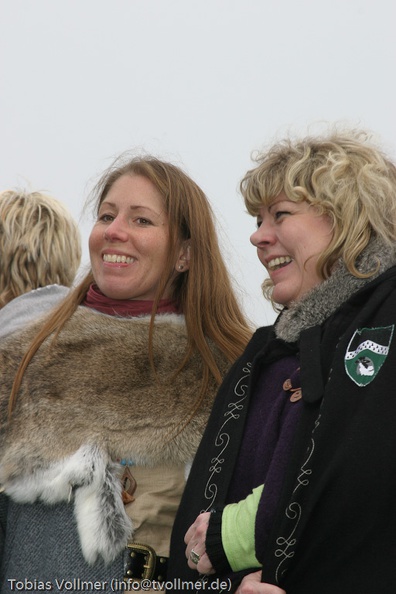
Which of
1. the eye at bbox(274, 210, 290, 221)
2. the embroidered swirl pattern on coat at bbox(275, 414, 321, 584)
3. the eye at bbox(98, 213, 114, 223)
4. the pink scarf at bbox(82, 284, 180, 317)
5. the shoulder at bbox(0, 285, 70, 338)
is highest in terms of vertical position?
the eye at bbox(274, 210, 290, 221)

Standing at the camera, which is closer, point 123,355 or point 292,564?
point 292,564

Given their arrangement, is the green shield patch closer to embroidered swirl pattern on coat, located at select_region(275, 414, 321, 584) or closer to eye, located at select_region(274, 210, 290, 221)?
embroidered swirl pattern on coat, located at select_region(275, 414, 321, 584)

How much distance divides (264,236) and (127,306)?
677 millimetres

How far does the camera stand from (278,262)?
252 cm

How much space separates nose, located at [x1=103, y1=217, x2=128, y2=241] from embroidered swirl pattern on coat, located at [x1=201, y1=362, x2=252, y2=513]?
72cm

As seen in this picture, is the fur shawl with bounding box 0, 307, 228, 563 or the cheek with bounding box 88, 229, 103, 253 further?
the cheek with bounding box 88, 229, 103, 253

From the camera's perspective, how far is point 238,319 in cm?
308

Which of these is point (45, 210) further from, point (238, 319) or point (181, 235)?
point (238, 319)

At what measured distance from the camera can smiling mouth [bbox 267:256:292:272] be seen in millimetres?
2504

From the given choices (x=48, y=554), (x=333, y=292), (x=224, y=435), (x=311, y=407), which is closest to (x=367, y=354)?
(x=311, y=407)

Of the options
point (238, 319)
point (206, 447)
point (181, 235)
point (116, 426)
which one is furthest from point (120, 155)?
point (206, 447)

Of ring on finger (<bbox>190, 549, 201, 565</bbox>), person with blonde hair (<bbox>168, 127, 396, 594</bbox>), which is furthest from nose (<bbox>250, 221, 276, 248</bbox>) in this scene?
ring on finger (<bbox>190, 549, 201, 565</bbox>)

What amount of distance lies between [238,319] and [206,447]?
2.32 feet

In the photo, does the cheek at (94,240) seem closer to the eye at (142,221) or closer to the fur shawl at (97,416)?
the eye at (142,221)
